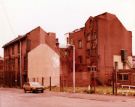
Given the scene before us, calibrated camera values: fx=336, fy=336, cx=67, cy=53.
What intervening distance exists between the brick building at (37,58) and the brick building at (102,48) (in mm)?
3752

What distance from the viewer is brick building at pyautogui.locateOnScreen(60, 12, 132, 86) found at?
65.4 m

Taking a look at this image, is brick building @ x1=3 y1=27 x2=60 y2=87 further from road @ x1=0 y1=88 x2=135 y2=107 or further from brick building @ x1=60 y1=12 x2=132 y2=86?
road @ x1=0 y1=88 x2=135 y2=107

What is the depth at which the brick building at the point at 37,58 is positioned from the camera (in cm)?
6297

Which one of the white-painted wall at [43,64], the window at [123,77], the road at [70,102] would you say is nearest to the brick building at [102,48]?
the window at [123,77]

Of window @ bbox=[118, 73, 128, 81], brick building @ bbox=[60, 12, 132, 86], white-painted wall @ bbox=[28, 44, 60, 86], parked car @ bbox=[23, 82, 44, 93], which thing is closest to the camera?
parked car @ bbox=[23, 82, 44, 93]

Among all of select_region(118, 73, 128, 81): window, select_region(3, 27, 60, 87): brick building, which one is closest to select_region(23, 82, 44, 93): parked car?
select_region(3, 27, 60, 87): brick building

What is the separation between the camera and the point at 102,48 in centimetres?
6619

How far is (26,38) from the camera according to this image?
63250 mm

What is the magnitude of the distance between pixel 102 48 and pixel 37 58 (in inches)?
512

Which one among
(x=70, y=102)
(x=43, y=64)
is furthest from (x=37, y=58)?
(x=70, y=102)

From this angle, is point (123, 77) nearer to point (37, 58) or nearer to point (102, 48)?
point (102, 48)

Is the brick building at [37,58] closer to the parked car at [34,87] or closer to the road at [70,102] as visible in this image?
the parked car at [34,87]

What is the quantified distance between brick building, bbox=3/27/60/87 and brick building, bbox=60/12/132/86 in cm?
375

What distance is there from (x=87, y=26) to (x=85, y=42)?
143 inches
